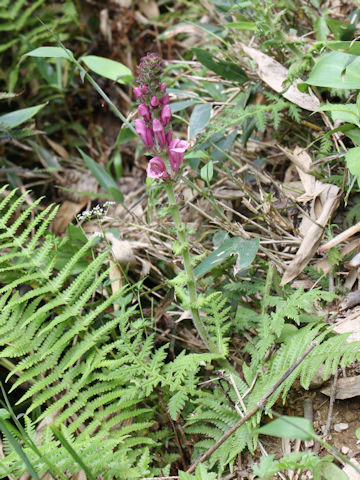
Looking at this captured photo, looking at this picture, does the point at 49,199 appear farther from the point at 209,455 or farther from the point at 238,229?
the point at 209,455

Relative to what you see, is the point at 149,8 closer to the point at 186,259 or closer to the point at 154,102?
the point at 154,102

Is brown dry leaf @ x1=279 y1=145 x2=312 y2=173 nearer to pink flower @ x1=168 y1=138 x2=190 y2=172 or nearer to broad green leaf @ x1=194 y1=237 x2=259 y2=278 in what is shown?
broad green leaf @ x1=194 y1=237 x2=259 y2=278

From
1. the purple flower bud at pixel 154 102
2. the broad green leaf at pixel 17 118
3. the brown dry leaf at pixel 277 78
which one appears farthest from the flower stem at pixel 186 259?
the broad green leaf at pixel 17 118

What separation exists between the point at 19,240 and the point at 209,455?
112cm

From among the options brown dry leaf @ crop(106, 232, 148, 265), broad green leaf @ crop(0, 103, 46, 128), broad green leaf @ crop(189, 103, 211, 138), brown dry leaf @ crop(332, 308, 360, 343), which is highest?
broad green leaf @ crop(0, 103, 46, 128)

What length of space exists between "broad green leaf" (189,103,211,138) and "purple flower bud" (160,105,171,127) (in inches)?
28.8

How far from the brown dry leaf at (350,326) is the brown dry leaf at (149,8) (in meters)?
2.97

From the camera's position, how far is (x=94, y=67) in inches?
102

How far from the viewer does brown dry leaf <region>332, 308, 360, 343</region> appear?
1825 mm

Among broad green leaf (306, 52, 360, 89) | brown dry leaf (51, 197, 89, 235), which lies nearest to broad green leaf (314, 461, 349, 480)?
broad green leaf (306, 52, 360, 89)

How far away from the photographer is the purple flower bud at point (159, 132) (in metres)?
1.65

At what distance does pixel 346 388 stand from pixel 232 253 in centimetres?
67

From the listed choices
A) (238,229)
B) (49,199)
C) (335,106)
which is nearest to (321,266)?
(238,229)

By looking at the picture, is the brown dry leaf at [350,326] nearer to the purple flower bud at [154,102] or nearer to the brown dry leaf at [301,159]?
the brown dry leaf at [301,159]
